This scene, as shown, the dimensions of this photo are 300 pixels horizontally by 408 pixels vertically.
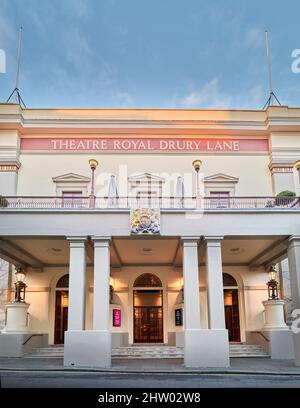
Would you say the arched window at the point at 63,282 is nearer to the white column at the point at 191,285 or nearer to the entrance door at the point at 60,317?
the entrance door at the point at 60,317

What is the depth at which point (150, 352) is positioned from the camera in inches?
725

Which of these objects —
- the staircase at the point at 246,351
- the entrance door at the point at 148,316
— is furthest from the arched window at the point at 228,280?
the entrance door at the point at 148,316

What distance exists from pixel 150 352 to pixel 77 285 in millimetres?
5299

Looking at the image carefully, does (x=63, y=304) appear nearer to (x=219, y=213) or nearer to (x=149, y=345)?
(x=149, y=345)

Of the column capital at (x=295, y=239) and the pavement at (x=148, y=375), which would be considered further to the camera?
the column capital at (x=295, y=239)

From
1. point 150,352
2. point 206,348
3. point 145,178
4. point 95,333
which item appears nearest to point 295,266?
point 206,348

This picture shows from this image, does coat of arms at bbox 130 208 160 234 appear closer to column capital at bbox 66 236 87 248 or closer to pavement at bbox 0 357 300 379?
column capital at bbox 66 236 87 248

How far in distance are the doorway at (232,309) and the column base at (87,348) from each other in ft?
26.3

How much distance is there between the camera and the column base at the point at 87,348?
48.0 ft

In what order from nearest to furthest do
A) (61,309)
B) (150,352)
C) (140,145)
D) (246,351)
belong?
(150,352) < (246,351) < (61,309) < (140,145)

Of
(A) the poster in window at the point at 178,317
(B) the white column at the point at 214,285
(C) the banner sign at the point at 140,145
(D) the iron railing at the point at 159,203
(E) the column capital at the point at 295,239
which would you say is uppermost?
(C) the banner sign at the point at 140,145

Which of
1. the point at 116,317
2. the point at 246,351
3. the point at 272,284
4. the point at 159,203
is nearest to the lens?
the point at 159,203

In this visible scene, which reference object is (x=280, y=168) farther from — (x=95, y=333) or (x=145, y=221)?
(x=95, y=333)
